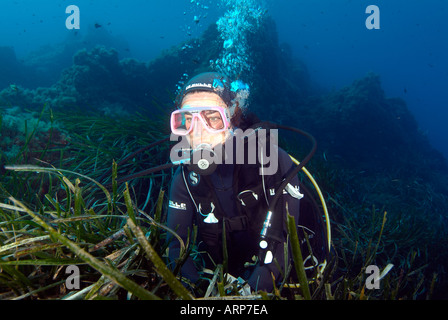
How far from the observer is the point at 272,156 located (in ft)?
8.09

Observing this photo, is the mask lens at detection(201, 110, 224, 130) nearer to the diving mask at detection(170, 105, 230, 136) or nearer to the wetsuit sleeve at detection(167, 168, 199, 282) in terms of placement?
the diving mask at detection(170, 105, 230, 136)

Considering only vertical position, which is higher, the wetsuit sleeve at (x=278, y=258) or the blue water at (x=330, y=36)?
the blue water at (x=330, y=36)

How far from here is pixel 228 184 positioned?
2695 millimetres

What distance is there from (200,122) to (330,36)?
7978cm

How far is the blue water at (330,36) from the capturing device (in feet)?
157

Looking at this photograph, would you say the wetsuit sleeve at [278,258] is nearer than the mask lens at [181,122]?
Yes

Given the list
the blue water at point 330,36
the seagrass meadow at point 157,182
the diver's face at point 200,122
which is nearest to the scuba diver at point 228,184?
the diver's face at point 200,122

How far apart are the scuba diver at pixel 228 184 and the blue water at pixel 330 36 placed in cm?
4394

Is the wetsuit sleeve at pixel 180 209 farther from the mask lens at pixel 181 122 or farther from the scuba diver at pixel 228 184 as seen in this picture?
the mask lens at pixel 181 122

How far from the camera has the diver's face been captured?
2.68 m

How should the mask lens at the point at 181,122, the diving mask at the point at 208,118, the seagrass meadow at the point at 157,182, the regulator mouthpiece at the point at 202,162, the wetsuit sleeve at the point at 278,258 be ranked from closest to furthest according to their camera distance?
the seagrass meadow at the point at 157,182
the wetsuit sleeve at the point at 278,258
the regulator mouthpiece at the point at 202,162
the diving mask at the point at 208,118
the mask lens at the point at 181,122

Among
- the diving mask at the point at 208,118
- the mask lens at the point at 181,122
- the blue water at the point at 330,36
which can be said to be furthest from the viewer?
the blue water at the point at 330,36

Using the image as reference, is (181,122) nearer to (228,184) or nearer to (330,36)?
(228,184)
